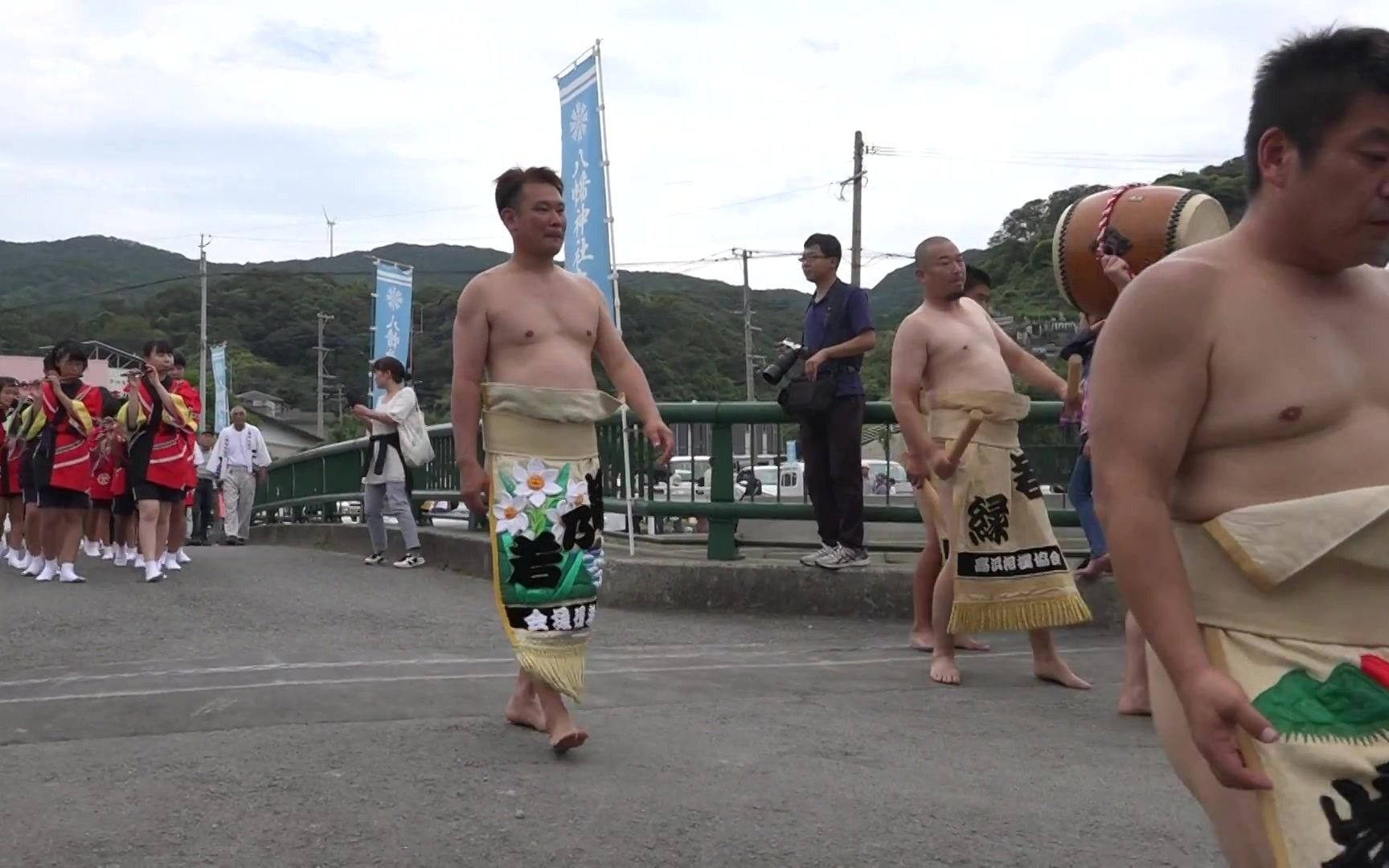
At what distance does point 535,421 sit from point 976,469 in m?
1.97

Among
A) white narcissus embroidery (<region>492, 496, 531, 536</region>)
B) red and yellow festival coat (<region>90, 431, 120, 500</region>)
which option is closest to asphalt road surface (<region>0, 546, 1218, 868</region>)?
white narcissus embroidery (<region>492, 496, 531, 536</region>)

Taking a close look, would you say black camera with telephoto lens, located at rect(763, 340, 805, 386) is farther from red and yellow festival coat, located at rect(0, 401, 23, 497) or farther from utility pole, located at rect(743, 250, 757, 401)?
utility pole, located at rect(743, 250, 757, 401)

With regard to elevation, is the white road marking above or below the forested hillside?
below

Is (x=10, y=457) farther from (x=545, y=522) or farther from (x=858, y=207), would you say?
(x=858, y=207)

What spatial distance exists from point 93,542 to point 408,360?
26.6 ft

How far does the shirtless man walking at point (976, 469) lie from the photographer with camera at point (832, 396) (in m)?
1.31

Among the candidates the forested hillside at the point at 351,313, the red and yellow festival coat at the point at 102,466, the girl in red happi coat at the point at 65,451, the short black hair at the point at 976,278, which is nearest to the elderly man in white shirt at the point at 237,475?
the forested hillside at the point at 351,313

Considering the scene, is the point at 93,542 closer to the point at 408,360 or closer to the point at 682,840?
the point at 408,360

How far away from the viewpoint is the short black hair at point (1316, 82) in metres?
1.91

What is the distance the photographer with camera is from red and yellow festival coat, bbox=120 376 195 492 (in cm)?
487

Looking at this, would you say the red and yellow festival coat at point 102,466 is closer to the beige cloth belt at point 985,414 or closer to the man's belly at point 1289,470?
the beige cloth belt at point 985,414

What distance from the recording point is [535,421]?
4.74 meters

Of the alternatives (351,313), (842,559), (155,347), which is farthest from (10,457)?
(351,313)

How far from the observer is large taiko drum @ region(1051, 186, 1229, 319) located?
4340 mm
